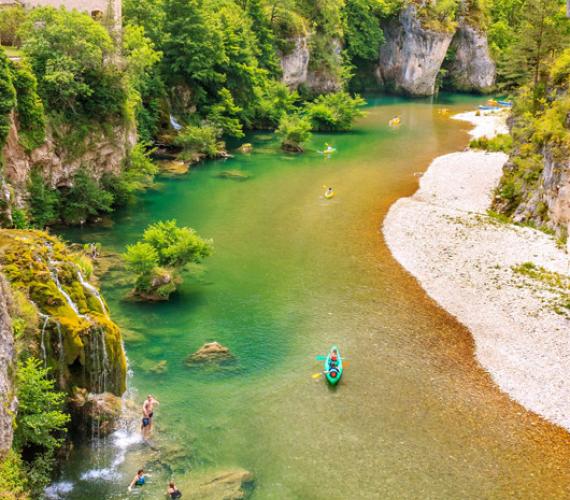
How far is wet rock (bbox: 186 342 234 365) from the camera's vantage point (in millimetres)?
23797

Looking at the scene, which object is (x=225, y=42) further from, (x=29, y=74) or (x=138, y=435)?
(x=138, y=435)

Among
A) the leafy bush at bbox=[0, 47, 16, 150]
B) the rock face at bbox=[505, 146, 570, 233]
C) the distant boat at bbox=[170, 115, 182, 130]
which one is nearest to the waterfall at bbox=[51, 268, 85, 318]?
the leafy bush at bbox=[0, 47, 16, 150]

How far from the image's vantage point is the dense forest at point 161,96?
28.6 metres

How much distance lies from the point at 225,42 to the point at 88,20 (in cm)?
2510

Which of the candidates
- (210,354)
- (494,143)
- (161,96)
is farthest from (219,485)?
(494,143)

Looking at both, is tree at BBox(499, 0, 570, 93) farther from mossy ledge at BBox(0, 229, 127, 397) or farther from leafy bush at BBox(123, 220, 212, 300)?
mossy ledge at BBox(0, 229, 127, 397)

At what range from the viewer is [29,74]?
31547 mm

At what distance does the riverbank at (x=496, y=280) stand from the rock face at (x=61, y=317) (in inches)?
549

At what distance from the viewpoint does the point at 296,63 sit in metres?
77.4

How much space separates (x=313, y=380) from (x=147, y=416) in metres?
6.37

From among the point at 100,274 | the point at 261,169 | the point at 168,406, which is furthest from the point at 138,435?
the point at 261,169

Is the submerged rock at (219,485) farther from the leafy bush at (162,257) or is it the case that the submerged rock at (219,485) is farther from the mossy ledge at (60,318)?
the leafy bush at (162,257)

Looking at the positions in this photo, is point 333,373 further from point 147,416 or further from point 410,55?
point 410,55

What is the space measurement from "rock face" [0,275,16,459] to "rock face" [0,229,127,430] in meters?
1.77
